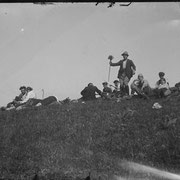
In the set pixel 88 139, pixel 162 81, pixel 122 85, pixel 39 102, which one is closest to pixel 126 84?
pixel 122 85

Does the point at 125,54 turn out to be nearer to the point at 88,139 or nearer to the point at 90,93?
the point at 90,93

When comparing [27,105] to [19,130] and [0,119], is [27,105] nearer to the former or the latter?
[0,119]

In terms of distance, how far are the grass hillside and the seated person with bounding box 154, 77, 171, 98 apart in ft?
2.26

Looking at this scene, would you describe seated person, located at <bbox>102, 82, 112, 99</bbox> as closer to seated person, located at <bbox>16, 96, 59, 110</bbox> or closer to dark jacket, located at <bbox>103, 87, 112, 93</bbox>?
dark jacket, located at <bbox>103, 87, 112, 93</bbox>

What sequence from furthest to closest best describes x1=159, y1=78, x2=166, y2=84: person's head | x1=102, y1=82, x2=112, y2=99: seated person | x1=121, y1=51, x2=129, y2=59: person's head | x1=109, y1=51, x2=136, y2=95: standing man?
x1=121, y1=51, x2=129, y2=59: person's head, x1=109, y1=51, x2=136, y2=95: standing man, x1=102, y1=82, x2=112, y2=99: seated person, x1=159, y1=78, x2=166, y2=84: person's head

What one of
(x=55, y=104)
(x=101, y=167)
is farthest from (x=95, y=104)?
(x=101, y=167)

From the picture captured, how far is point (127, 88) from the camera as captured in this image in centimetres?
1728

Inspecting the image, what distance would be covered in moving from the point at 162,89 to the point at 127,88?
243 cm

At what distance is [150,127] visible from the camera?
1246 centimetres

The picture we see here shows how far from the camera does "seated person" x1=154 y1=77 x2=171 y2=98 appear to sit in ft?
49.4

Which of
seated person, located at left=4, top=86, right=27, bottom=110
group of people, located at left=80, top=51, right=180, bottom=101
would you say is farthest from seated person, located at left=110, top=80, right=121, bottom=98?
seated person, located at left=4, top=86, right=27, bottom=110

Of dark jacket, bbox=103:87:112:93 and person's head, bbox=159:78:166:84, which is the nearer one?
person's head, bbox=159:78:166:84

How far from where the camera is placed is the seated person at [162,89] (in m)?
15.1

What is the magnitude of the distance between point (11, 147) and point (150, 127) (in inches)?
190
